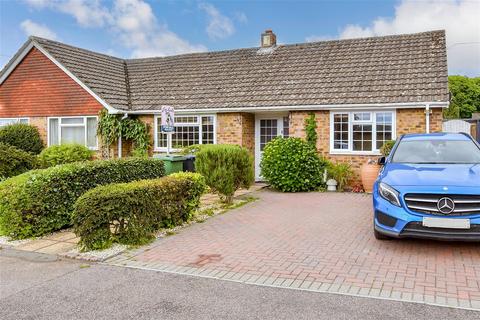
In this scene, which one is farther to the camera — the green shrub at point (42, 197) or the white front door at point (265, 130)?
the white front door at point (265, 130)

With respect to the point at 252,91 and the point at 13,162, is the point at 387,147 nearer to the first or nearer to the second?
the point at 252,91

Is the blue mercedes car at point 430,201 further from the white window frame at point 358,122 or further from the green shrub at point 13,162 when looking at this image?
the green shrub at point 13,162

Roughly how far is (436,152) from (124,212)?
5.35 metres

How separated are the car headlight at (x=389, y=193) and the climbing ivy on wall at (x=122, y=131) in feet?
36.4

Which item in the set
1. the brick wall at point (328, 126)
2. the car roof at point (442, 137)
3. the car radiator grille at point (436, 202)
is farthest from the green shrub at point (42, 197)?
the brick wall at point (328, 126)

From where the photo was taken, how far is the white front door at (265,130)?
583 inches

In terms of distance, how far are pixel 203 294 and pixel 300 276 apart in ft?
4.14

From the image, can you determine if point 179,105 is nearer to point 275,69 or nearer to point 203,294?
point 275,69

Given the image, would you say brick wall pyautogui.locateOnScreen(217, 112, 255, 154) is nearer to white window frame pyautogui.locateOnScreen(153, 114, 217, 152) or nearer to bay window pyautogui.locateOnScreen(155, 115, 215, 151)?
white window frame pyautogui.locateOnScreen(153, 114, 217, 152)

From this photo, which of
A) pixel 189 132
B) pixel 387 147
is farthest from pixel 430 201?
pixel 189 132

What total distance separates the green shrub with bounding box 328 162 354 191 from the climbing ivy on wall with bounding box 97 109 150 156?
704 cm

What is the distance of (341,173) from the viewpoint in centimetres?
1294

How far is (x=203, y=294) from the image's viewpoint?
4.62 m

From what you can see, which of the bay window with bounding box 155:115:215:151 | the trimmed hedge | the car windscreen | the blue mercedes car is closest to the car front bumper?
the blue mercedes car
